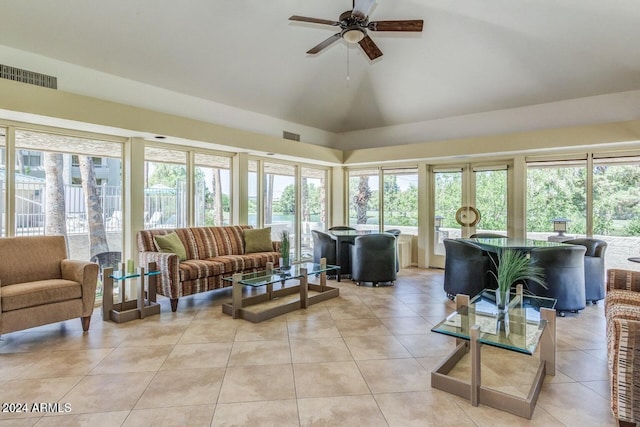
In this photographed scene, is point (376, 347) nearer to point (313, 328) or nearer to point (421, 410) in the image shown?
point (313, 328)

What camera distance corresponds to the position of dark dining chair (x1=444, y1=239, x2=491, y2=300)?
4.42 m

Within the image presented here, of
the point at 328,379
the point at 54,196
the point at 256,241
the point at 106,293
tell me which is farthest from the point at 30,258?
the point at 328,379

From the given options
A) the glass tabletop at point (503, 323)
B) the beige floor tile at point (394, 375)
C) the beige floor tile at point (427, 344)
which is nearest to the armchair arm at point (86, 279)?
the beige floor tile at point (394, 375)

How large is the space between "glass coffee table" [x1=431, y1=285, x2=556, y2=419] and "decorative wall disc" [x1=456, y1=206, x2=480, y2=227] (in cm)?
347

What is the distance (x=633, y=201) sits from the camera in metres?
5.12

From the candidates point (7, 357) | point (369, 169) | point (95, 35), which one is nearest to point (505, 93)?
point (369, 169)

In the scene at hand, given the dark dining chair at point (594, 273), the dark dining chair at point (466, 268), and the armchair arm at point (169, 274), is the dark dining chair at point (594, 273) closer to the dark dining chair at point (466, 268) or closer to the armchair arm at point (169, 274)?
the dark dining chair at point (466, 268)

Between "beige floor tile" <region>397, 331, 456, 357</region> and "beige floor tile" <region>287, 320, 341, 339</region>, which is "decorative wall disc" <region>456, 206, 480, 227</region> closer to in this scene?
"beige floor tile" <region>397, 331, 456, 357</region>

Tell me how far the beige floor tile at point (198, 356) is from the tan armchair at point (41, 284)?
1235mm

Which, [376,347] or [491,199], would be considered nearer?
[376,347]

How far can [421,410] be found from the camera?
2.19m

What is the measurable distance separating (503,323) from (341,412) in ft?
4.69

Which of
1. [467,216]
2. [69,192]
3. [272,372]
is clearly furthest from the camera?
[467,216]

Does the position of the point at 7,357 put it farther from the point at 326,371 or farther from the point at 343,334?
the point at 343,334
